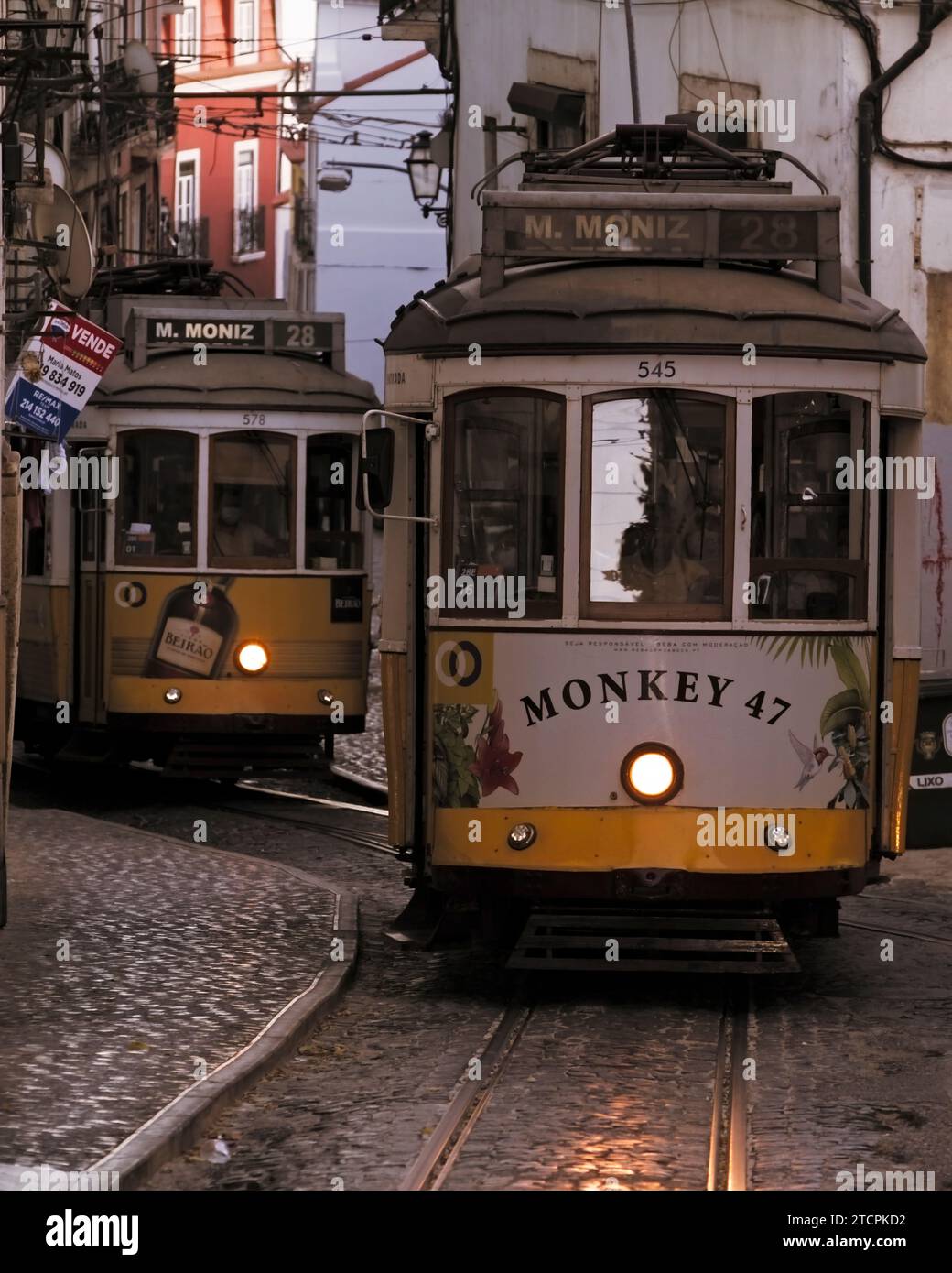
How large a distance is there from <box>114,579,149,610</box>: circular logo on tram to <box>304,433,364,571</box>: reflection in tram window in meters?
1.16

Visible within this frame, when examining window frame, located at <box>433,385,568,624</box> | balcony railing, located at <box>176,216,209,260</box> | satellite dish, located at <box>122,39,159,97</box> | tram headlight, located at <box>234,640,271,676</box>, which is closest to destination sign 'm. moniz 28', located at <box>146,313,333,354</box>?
tram headlight, located at <box>234,640,271,676</box>

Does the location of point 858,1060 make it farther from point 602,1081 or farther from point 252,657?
point 252,657

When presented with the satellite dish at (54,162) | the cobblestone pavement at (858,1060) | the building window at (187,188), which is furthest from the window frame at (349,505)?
the building window at (187,188)

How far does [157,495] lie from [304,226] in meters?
35.8

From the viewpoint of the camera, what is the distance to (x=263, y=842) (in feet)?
53.0

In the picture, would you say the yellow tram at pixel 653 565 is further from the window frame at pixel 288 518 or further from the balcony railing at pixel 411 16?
the balcony railing at pixel 411 16

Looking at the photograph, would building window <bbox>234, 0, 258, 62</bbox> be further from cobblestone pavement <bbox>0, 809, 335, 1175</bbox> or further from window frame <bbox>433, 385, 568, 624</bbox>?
window frame <bbox>433, 385, 568, 624</bbox>

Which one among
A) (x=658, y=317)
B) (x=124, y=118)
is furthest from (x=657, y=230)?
(x=124, y=118)

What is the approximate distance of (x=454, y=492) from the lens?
10.1 metres

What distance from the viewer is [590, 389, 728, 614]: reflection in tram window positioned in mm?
9836

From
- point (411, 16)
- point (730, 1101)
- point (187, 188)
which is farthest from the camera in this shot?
point (187, 188)
